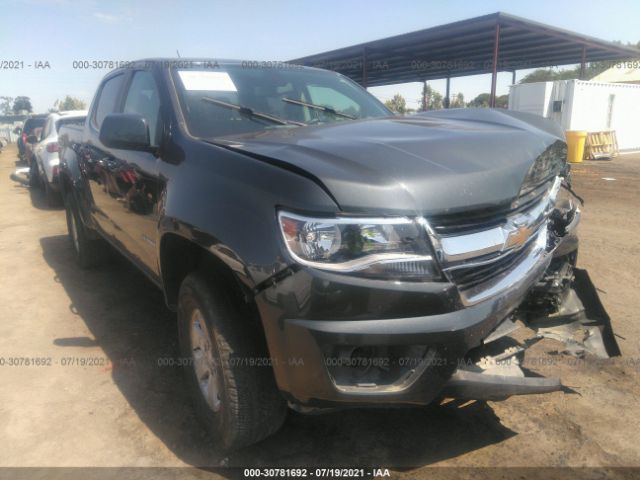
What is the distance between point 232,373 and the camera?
2.17 meters

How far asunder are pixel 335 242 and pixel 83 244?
4.30 metres

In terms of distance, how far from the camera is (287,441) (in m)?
2.63

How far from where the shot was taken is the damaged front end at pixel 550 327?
211cm

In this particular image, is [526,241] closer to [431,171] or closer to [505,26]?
[431,171]

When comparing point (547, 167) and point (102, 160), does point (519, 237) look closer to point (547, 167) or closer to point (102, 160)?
point (547, 167)

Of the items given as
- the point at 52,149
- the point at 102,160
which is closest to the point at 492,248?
the point at 102,160

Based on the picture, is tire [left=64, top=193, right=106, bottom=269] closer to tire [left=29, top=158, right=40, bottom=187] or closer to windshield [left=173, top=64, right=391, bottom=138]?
windshield [left=173, top=64, right=391, bottom=138]

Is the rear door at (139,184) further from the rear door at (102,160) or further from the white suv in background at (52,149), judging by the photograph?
the white suv in background at (52,149)

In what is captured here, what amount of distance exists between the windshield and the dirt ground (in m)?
1.61

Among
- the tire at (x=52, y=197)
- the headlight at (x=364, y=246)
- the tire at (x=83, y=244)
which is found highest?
the headlight at (x=364, y=246)

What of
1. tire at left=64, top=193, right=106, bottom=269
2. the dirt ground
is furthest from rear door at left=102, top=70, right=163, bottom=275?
tire at left=64, top=193, right=106, bottom=269

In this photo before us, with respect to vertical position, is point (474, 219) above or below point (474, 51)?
below

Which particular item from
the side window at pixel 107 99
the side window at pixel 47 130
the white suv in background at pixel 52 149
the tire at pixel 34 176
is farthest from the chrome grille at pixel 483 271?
the tire at pixel 34 176

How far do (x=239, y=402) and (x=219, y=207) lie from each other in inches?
32.9
